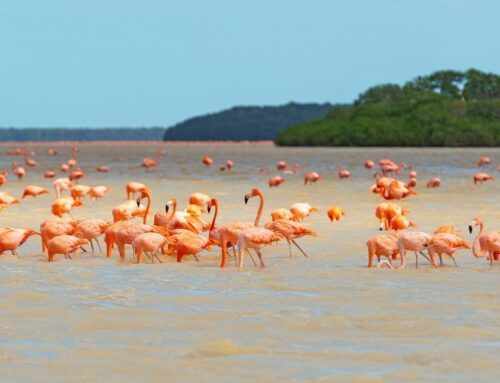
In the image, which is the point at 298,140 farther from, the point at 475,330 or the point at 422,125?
the point at 475,330

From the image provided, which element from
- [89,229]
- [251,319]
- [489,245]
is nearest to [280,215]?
[89,229]

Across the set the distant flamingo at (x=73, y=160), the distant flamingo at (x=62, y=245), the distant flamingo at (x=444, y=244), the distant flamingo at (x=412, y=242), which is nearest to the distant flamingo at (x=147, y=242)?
the distant flamingo at (x=62, y=245)

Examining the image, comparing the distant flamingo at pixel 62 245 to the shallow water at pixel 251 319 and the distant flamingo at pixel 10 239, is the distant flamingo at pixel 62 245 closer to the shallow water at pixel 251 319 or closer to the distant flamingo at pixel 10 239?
the shallow water at pixel 251 319

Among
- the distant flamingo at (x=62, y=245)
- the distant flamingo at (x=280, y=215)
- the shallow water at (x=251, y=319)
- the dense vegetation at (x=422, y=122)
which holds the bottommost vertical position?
the shallow water at (x=251, y=319)

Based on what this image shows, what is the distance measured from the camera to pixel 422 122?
3270 inches

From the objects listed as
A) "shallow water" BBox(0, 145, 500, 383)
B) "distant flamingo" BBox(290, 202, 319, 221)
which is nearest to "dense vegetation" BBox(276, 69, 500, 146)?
"distant flamingo" BBox(290, 202, 319, 221)

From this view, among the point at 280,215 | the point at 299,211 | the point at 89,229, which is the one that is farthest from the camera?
the point at 299,211

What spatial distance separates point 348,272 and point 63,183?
35.1ft

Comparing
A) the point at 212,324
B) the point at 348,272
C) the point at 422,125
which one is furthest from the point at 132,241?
the point at 422,125

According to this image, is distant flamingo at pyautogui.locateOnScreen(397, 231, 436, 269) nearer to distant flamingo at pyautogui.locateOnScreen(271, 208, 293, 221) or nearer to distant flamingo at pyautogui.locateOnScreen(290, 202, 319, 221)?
distant flamingo at pyautogui.locateOnScreen(271, 208, 293, 221)

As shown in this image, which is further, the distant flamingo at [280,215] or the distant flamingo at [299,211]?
the distant flamingo at [299,211]

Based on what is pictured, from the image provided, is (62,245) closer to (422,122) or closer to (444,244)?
(444,244)

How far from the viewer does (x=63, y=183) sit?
19031mm

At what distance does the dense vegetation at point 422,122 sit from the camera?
260ft
